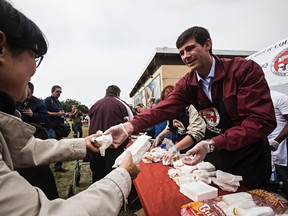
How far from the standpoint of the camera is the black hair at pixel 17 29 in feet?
2.28

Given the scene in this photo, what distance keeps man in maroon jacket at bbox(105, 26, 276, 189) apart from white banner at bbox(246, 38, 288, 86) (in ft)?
6.83

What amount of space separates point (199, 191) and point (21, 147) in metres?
0.97

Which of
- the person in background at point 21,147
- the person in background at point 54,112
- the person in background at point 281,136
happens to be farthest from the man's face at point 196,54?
the person in background at point 54,112

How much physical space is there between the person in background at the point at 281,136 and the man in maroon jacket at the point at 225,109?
1349 mm

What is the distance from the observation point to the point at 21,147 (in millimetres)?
754

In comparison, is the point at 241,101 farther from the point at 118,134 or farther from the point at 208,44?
the point at 118,134

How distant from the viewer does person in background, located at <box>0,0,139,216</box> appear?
0.55 metres

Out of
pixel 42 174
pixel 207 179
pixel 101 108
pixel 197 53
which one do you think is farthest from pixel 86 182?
pixel 197 53

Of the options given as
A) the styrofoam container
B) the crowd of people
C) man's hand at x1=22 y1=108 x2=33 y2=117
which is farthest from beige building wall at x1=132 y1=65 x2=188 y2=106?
the styrofoam container

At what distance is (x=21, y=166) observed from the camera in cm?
120

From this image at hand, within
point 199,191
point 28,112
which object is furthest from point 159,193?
point 28,112

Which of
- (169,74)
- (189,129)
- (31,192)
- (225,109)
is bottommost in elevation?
(189,129)

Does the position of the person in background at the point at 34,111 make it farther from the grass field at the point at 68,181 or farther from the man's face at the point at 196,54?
the man's face at the point at 196,54

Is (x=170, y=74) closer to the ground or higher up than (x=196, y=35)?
higher up
